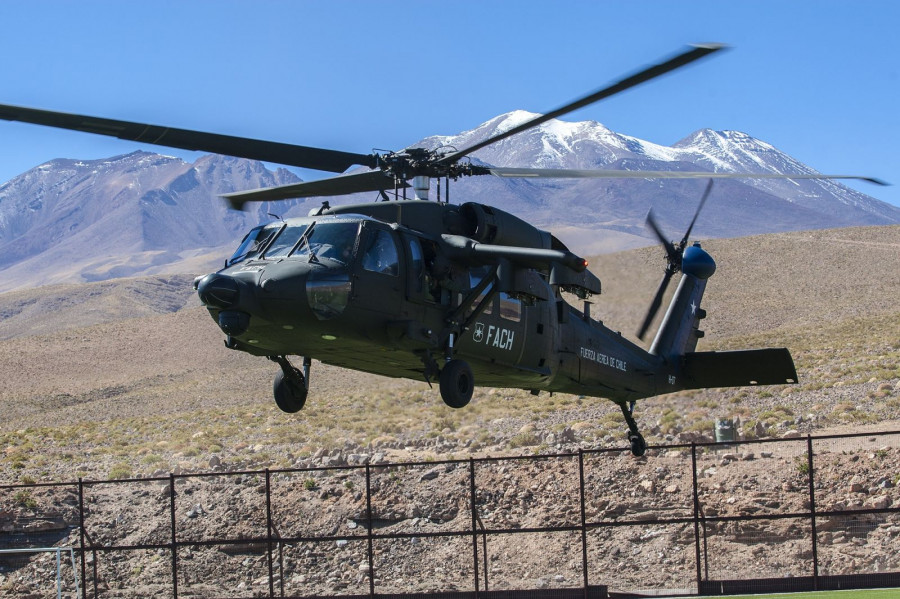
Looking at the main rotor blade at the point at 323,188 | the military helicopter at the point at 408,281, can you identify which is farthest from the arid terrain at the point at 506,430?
the main rotor blade at the point at 323,188

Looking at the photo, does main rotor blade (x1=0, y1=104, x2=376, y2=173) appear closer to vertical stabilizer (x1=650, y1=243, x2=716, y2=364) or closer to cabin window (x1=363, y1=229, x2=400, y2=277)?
cabin window (x1=363, y1=229, x2=400, y2=277)

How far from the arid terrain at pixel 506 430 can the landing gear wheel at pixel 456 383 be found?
4249 millimetres

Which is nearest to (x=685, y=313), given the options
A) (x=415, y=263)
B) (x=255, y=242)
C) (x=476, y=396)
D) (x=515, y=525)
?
(x=515, y=525)

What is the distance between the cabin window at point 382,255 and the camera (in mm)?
15359

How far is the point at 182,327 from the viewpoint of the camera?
104500mm

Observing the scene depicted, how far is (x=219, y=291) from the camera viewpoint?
47.4 ft

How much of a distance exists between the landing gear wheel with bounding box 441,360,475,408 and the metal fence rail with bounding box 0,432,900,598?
5.99 meters

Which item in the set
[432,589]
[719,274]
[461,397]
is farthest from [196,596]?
[719,274]

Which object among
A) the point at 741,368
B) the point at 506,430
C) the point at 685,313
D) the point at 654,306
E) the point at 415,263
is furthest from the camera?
the point at 506,430

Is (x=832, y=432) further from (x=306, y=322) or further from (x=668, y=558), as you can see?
(x=306, y=322)

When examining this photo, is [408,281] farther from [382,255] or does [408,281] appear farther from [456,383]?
[456,383]

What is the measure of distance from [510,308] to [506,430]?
23.8 meters

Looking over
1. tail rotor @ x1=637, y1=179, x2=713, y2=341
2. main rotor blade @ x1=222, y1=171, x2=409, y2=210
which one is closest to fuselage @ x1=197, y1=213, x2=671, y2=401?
main rotor blade @ x1=222, y1=171, x2=409, y2=210

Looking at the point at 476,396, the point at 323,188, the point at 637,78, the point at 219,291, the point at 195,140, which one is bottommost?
the point at 476,396
